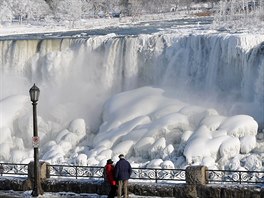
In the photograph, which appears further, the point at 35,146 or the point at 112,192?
the point at 35,146

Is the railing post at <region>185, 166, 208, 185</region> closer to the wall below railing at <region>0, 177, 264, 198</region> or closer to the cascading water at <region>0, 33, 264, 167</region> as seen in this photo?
the wall below railing at <region>0, 177, 264, 198</region>

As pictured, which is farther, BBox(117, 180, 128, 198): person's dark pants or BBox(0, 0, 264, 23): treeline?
BBox(0, 0, 264, 23): treeline

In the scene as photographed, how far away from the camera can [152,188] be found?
17.5 meters

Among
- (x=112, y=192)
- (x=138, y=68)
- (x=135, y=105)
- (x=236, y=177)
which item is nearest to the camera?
(x=112, y=192)

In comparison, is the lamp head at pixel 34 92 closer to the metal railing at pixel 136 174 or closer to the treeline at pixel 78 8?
the metal railing at pixel 136 174

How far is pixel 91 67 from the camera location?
122 feet

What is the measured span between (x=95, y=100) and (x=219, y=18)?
23.6 metres

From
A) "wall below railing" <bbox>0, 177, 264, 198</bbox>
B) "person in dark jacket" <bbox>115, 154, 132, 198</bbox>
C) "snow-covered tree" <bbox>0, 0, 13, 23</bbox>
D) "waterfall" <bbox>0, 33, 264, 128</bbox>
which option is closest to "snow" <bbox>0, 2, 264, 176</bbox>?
"waterfall" <bbox>0, 33, 264, 128</bbox>

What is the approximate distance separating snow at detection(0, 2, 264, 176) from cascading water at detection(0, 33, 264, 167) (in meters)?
0.05

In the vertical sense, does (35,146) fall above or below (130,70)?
below

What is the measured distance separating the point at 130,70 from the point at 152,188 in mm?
18636

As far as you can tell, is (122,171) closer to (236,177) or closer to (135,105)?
(236,177)

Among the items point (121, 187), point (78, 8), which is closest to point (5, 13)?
point (78, 8)

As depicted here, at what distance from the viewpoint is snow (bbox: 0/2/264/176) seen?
2780 cm
